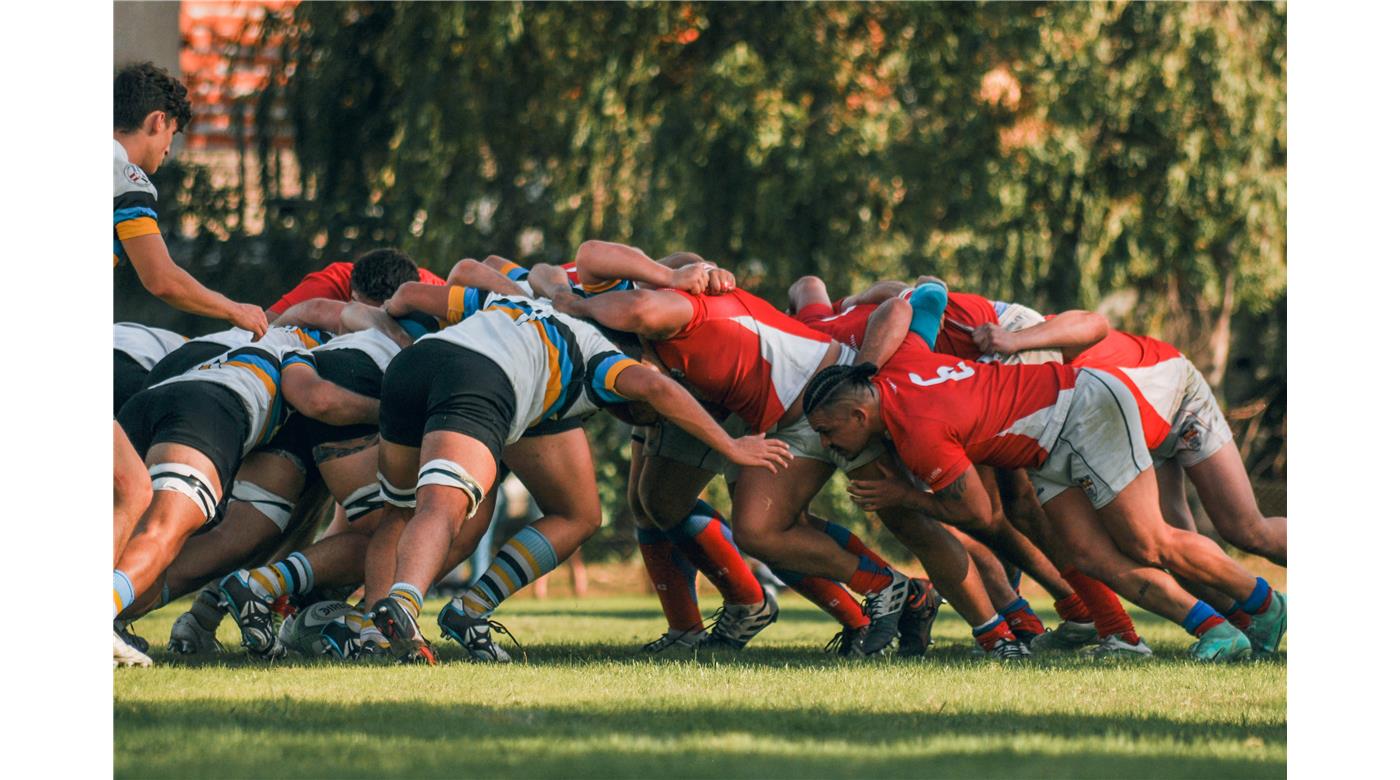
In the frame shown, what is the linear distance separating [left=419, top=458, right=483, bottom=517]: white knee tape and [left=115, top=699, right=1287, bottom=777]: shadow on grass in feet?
3.71

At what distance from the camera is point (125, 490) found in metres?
4.77

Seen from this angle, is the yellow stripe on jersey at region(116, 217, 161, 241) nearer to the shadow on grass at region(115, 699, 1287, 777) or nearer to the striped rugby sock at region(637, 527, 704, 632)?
the shadow on grass at region(115, 699, 1287, 777)

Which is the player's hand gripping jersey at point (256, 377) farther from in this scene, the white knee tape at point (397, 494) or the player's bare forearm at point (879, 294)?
the player's bare forearm at point (879, 294)

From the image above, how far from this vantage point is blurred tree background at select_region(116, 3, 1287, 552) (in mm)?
11797

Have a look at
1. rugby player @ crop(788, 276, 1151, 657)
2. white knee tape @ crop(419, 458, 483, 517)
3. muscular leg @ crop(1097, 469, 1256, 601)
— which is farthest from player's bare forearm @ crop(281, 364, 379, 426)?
muscular leg @ crop(1097, 469, 1256, 601)

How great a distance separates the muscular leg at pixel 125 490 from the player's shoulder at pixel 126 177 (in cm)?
89

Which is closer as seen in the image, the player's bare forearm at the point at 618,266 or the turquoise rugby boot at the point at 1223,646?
the turquoise rugby boot at the point at 1223,646

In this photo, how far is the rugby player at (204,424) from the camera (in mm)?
5062

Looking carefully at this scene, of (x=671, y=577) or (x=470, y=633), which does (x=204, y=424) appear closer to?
(x=470, y=633)

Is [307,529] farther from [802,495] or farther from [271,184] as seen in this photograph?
[271,184]

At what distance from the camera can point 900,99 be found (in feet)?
40.9

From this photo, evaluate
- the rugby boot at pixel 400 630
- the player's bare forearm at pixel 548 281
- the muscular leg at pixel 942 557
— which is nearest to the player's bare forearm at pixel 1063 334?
the muscular leg at pixel 942 557

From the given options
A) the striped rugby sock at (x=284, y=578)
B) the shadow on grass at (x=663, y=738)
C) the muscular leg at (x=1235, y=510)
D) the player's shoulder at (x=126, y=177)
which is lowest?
the shadow on grass at (x=663, y=738)

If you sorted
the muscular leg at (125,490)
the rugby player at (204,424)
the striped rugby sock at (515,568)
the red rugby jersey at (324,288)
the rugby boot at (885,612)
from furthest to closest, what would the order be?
the red rugby jersey at (324,288), the rugby boot at (885,612), the striped rugby sock at (515,568), the rugby player at (204,424), the muscular leg at (125,490)
